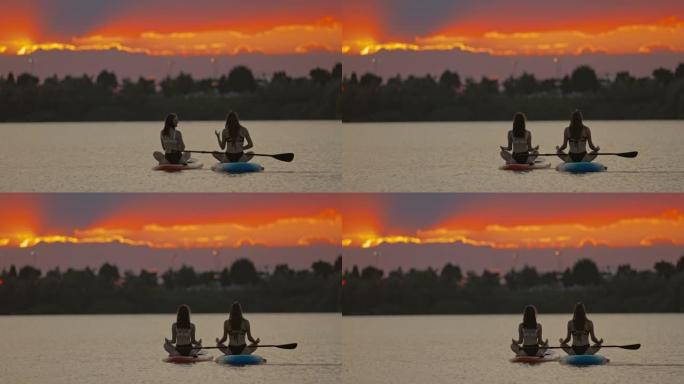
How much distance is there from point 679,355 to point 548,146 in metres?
11.1

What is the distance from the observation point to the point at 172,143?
18.4 metres

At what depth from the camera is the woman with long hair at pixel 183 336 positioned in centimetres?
1697

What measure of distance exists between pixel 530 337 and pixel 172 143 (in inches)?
212

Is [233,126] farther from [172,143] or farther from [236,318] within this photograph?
[236,318]

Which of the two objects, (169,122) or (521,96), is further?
(521,96)

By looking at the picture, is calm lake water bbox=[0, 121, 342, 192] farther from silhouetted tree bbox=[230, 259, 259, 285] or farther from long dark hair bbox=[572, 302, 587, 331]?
long dark hair bbox=[572, 302, 587, 331]

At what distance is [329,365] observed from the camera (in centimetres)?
1892

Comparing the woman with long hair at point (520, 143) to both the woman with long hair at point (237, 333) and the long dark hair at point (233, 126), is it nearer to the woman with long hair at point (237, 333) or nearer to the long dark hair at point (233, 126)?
the long dark hair at point (233, 126)

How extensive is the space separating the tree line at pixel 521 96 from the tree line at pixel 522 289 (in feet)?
12.0

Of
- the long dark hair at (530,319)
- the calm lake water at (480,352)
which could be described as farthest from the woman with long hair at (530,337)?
the calm lake water at (480,352)

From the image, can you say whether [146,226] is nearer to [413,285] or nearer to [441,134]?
[413,285]

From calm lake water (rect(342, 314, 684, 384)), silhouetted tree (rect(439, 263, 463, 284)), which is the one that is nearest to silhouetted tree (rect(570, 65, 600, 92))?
silhouetted tree (rect(439, 263, 463, 284))

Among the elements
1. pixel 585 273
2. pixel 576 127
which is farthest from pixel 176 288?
pixel 576 127

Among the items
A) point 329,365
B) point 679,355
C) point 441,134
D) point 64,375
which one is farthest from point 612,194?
point 441,134
